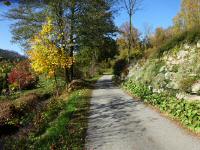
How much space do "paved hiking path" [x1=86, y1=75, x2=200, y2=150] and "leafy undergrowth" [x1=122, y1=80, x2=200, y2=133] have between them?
423mm

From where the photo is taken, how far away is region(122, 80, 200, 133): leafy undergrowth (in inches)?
483

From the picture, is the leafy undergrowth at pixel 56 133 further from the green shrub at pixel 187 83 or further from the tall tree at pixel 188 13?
the tall tree at pixel 188 13

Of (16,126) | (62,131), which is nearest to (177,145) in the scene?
(62,131)

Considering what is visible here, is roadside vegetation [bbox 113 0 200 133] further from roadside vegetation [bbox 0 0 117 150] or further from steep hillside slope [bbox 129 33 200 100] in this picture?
roadside vegetation [bbox 0 0 117 150]

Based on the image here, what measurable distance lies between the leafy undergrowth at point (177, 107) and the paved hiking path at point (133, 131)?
16.7 inches

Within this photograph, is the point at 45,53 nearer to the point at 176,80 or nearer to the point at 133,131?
the point at 176,80

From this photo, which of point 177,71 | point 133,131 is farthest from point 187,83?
point 133,131

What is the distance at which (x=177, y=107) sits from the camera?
1411cm

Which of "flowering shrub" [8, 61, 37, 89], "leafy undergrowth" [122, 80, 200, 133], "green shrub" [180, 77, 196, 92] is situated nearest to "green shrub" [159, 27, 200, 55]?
"green shrub" [180, 77, 196, 92]

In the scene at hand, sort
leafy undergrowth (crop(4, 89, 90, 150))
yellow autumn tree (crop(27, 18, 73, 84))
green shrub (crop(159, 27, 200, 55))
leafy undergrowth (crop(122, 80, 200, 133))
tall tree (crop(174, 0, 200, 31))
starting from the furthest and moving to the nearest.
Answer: tall tree (crop(174, 0, 200, 31)) → yellow autumn tree (crop(27, 18, 73, 84)) → green shrub (crop(159, 27, 200, 55)) → leafy undergrowth (crop(122, 80, 200, 133)) → leafy undergrowth (crop(4, 89, 90, 150))

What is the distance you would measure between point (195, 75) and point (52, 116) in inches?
293

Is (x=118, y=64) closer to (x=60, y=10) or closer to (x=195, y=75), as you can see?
(x=60, y=10)

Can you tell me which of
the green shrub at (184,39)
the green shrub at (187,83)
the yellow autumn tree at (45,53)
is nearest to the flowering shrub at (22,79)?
the yellow autumn tree at (45,53)

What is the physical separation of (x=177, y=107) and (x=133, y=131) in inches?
112
